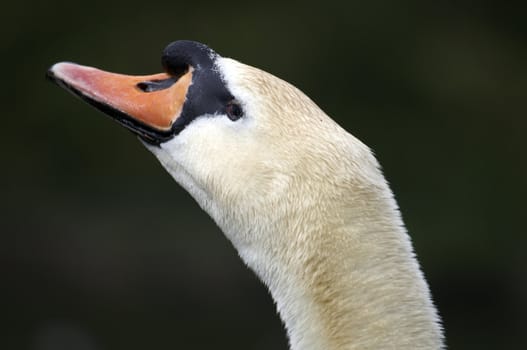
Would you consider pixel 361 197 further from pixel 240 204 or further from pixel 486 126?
pixel 486 126

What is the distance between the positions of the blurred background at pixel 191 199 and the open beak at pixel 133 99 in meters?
4.50

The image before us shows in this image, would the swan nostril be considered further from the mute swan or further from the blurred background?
the blurred background

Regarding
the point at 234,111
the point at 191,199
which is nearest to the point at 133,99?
the point at 234,111

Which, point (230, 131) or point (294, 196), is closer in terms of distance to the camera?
point (294, 196)

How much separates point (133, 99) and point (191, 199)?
5021 millimetres

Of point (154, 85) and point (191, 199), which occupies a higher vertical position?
point (154, 85)

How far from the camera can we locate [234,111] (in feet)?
10.6

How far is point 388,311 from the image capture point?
3033 mm

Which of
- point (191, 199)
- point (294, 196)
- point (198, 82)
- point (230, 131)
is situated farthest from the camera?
point (191, 199)

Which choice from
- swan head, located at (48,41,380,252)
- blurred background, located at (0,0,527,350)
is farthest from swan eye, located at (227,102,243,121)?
blurred background, located at (0,0,527,350)

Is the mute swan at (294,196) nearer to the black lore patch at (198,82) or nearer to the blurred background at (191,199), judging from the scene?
the black lore patch at (198,82)

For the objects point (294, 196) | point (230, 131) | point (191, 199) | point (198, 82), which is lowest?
point (191, 199)

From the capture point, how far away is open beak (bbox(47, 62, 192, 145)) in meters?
3.33

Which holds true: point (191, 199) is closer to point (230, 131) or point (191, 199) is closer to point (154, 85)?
point (154, 85)
